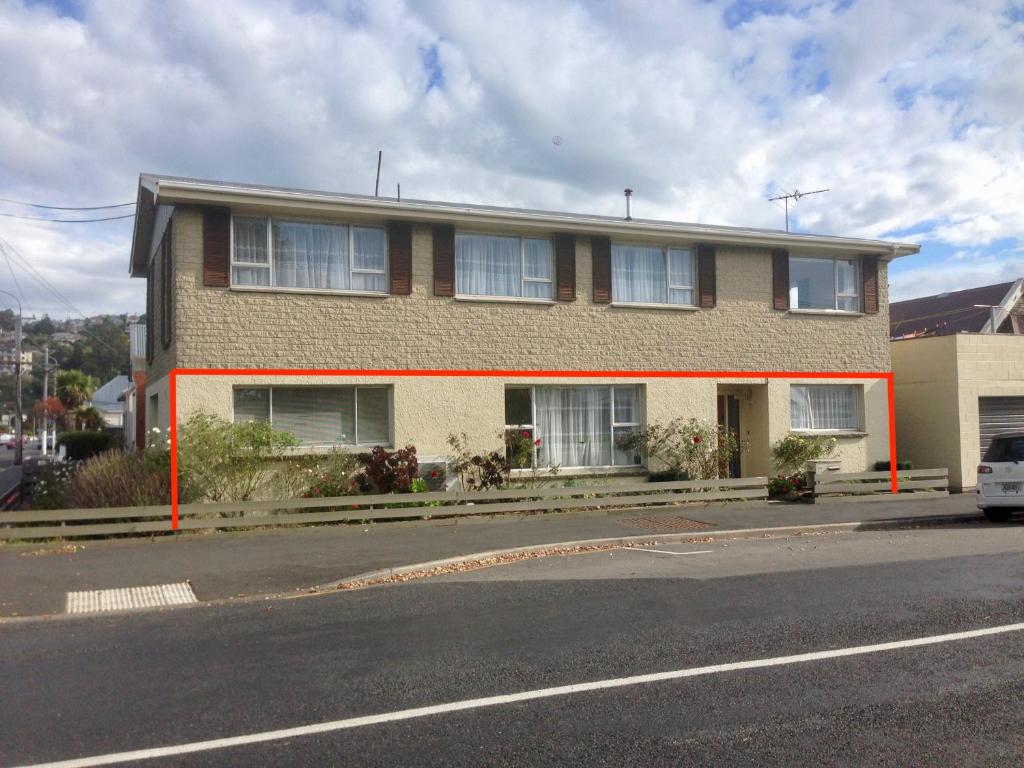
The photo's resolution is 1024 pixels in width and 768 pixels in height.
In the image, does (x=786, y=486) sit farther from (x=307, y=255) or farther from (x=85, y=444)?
(x=85, y=444)

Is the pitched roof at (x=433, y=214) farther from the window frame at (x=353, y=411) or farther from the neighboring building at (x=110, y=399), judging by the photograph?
the neighboring building at (x=110, y=399)

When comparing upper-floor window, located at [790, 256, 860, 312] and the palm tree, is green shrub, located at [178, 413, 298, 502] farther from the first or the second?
the palm tree

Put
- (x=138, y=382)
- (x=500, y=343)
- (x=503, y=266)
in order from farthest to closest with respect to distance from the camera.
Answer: (x=138, y=382), (x=503, y=266), (x=500, y=343)

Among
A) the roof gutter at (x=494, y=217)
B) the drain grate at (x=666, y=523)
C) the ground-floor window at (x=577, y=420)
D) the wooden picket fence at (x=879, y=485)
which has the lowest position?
the drain grate at (x=666, y=523)

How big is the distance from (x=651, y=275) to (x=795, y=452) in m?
4.78

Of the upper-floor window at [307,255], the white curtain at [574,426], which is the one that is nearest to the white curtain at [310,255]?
the upper-floor window at [307,255]

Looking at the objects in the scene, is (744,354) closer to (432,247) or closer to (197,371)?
(432,247)

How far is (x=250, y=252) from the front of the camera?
51.0 ft

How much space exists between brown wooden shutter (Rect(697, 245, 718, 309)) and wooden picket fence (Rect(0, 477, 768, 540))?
3.88 m

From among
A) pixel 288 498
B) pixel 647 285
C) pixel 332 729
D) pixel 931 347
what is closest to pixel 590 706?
pixel 332 729

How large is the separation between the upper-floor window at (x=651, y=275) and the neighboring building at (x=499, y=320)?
3cm

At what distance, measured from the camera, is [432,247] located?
54.5 feet

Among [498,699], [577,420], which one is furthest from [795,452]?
[498,699]

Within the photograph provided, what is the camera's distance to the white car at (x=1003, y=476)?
47.7 feet
